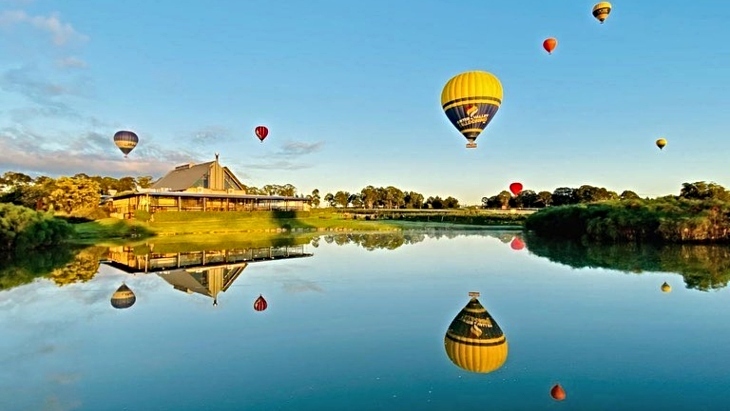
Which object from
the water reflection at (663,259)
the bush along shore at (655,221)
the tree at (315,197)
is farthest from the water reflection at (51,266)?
the tree at (315,197)

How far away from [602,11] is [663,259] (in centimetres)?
889

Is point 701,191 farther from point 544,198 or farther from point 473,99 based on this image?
point 544,198

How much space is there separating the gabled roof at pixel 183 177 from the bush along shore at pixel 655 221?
28.2m

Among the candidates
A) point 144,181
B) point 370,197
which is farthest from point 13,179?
point 370,197

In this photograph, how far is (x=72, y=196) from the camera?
34719 mm

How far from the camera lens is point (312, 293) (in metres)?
9.88

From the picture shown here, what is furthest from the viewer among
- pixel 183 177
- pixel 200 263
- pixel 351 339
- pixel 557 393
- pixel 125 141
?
pixel 183 177

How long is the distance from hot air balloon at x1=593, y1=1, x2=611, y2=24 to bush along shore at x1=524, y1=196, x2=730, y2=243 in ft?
36.3

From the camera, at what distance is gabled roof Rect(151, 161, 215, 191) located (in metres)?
40.5

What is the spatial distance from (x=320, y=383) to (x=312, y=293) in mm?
4978

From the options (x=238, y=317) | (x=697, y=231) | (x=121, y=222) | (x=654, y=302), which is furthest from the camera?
(x=121, y=222)

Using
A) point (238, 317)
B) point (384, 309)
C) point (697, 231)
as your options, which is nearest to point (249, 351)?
point (238, 317)

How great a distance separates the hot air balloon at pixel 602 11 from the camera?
17609 millimetres

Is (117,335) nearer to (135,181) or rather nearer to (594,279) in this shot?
(594,279)
